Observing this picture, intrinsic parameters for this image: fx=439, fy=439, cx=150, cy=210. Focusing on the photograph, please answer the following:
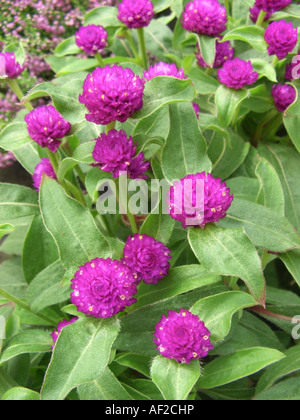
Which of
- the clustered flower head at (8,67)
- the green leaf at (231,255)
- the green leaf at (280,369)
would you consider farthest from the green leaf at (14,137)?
the green leaf at (280,369)

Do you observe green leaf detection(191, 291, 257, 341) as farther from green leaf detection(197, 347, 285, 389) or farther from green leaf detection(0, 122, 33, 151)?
green leaf detection(0, 122, 33, 151)

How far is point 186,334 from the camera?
78cm

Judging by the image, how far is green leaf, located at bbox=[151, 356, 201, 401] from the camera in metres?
0.77

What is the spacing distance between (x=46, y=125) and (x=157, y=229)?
0.33 metres

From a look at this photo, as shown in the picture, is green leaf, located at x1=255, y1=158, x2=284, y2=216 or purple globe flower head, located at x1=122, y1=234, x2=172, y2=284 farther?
green leaf, located at x1=255, y1=158, x2=284, y2=216

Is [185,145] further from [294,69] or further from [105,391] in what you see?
[105,391]

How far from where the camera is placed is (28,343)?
1.01 m

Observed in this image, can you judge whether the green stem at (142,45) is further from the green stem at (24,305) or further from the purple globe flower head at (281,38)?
the green stem at (24,305)

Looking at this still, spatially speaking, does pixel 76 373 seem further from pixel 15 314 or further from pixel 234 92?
pixel 234 92

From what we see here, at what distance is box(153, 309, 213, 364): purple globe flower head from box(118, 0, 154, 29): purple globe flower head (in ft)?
2.74

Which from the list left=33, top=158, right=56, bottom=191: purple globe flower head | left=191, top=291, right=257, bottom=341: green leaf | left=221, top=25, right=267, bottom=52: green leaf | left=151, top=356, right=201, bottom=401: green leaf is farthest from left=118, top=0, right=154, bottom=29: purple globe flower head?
left=151, top=356, right=201, bottom=401: green leaf

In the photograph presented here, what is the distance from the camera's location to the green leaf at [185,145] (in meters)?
0.95

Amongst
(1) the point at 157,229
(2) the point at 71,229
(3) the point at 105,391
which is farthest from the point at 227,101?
(3) the point at 105,391
